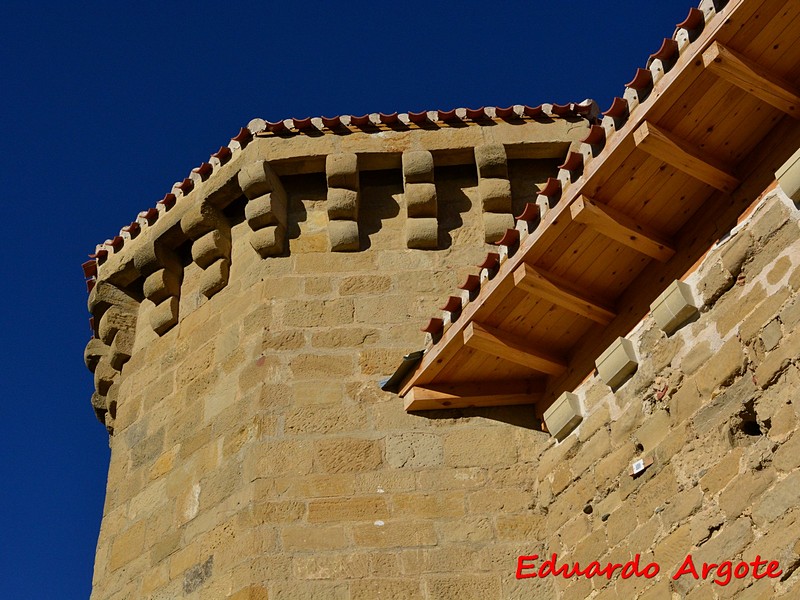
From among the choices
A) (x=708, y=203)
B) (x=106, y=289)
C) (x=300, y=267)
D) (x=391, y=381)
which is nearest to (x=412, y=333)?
(x=391, y=381)

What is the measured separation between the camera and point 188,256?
8.37m

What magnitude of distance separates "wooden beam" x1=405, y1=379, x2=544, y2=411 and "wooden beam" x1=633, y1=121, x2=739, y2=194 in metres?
1.72

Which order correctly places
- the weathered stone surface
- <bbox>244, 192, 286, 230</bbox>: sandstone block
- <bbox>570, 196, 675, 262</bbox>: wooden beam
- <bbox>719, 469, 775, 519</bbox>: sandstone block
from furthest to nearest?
the weathered stone surface < <bbox>244, 192, 286, 230</bbox>: sandstone block < <bbox>570, 196, 675, 262</bbox>: wooden beam < <bbox>719, 469, 775, 519</bbox>: sandstone block

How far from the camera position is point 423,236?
7520mm

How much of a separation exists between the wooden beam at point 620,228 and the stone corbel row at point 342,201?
7.37ft

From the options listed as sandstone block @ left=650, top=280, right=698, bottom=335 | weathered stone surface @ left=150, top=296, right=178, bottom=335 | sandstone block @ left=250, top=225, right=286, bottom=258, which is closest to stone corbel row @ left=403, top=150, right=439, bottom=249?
sandstone block @ left=250, top=225, right=286, bottom=258

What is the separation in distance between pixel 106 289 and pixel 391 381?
9.68 ft

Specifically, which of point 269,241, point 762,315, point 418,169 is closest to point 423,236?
point 418,169

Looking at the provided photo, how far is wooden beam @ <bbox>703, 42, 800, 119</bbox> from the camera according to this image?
5004 mm

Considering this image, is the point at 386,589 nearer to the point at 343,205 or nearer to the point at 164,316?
the point at 343,205

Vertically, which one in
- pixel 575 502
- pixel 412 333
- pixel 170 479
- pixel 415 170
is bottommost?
pixel 575 502

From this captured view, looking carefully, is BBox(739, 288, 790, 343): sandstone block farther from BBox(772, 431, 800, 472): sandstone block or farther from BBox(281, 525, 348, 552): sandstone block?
BBox(281, 525, 348, 552): sandstone block

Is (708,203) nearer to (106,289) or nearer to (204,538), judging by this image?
(204,538)

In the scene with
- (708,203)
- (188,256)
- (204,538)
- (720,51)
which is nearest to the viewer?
(720,51)
